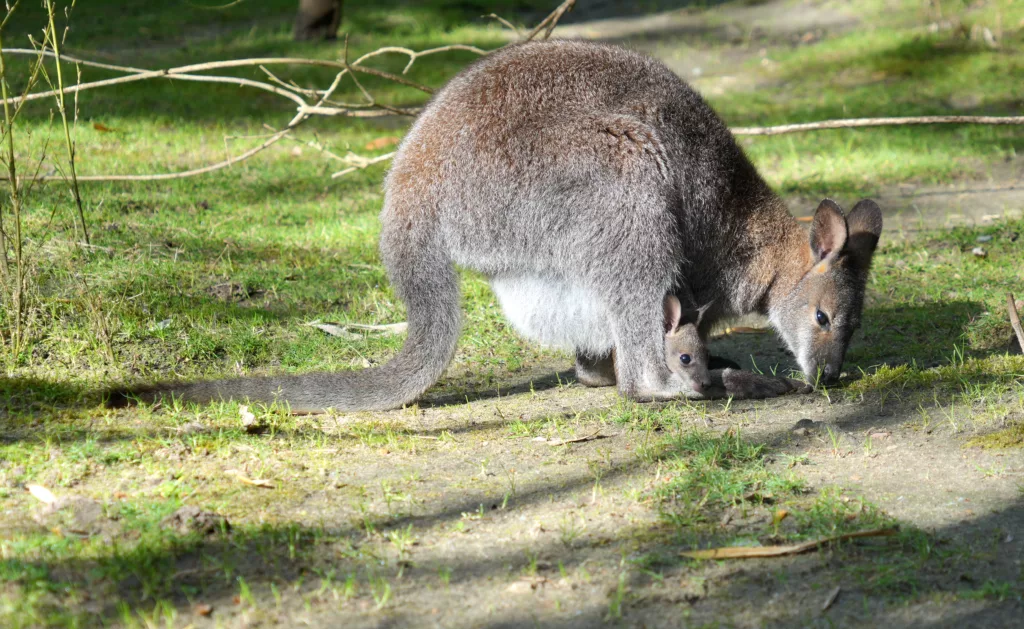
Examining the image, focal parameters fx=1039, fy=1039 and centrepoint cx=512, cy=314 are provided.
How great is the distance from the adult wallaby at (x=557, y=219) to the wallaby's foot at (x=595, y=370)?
0.47ft

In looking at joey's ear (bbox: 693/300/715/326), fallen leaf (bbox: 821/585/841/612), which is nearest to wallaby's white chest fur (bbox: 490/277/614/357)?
joey's ear (bbox: 693/300/715/326)

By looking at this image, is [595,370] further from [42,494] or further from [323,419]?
[42,494]

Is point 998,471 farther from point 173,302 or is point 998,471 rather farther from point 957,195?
point 957,195

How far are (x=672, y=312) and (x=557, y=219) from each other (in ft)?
2.10

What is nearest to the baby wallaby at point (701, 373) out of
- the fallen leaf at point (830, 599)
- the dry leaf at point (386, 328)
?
the dry leaf at point (386, 328)

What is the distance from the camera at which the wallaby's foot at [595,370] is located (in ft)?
14.7

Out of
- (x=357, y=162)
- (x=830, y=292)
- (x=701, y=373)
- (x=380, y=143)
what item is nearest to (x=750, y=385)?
A: (x=701, y=373)

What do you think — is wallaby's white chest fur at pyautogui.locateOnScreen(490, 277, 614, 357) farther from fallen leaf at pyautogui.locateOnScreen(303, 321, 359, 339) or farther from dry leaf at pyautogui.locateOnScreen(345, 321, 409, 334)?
fallen leaf at pyautogui.locateOnScreen(303, 321, 359, 339)

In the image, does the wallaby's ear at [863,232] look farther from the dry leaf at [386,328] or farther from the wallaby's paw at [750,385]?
the dry leaf at [386,328]

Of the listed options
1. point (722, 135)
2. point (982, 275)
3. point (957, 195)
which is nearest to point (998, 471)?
point (722, 135)

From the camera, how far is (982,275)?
17.8 feet

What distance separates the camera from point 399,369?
12.6ft

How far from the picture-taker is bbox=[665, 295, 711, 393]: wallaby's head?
4.08 metres

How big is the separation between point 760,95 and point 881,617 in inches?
296
